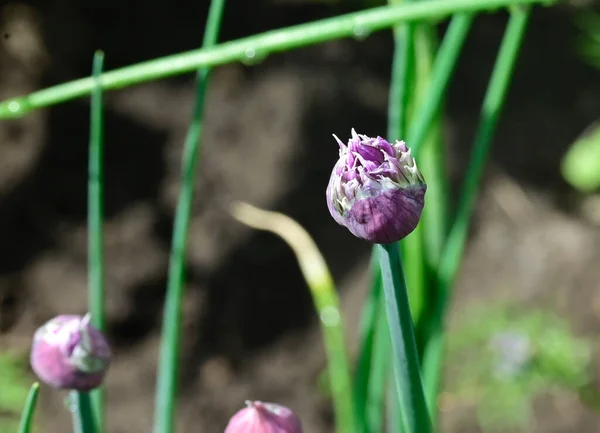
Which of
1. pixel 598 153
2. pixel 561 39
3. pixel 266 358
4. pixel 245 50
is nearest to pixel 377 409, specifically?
pixel 245 50

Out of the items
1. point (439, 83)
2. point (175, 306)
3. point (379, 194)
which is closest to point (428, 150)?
point (439, 83)

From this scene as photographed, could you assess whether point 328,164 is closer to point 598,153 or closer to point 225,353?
point 225,353

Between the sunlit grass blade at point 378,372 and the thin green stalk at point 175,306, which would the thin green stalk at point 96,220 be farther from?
the sunlit grass blade at point 378,372

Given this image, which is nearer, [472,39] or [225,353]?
[225,353]

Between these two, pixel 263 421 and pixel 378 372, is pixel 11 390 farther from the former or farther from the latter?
pixel 263 421

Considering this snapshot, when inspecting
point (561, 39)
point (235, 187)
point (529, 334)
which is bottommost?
point (529, 334)

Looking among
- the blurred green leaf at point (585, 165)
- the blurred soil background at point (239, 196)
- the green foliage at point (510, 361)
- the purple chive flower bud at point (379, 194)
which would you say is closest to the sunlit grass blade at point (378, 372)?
the purple chive flower bud at point (379, 194)
